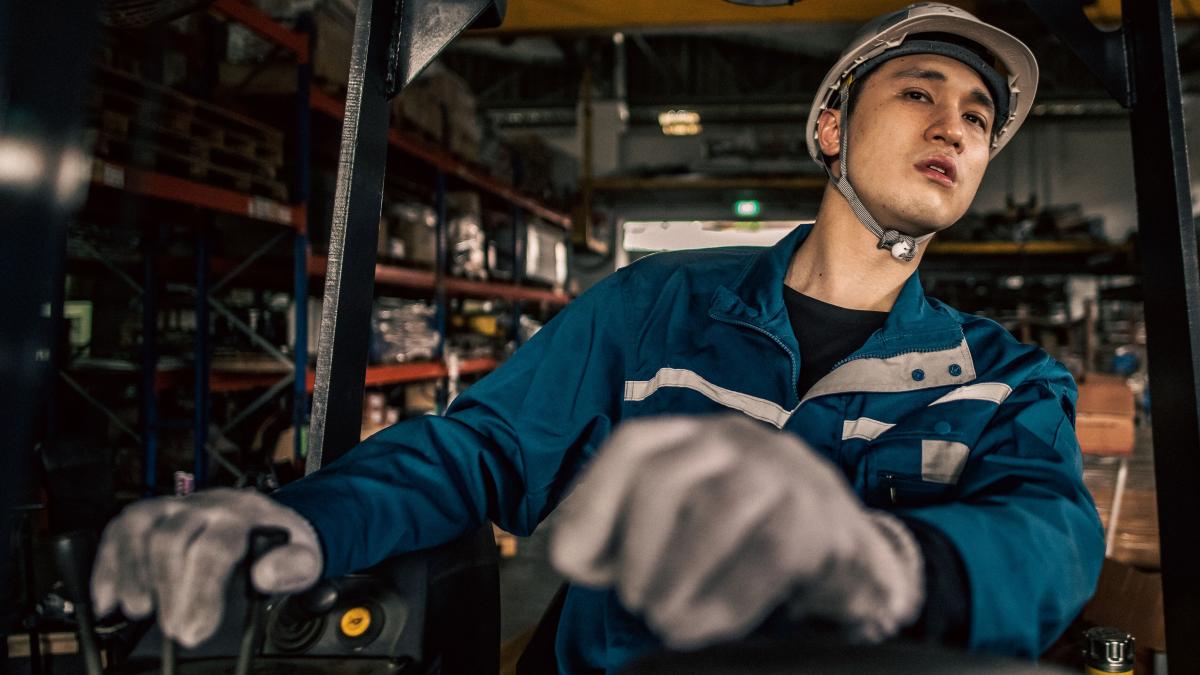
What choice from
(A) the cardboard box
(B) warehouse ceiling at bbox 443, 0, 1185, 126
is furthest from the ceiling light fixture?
(A) the cardboard box

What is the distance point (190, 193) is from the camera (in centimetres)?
371

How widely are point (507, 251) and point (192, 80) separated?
3892 mm

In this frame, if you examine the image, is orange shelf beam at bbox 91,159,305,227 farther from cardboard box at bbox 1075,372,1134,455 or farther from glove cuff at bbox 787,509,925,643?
cardboard box at bbox 1075,372,1134,455

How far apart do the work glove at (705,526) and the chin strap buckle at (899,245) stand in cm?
135

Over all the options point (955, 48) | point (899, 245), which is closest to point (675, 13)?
point (955, 48)

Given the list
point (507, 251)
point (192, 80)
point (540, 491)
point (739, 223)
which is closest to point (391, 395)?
point (507, 251)

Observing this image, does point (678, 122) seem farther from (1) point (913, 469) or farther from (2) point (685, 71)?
(1) point (913, 469)

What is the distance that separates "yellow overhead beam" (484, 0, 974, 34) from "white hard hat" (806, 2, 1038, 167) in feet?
1.56

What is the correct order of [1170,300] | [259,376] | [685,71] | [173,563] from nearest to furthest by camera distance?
[173,563] < [1170,300] < [259,376] < [685,71]

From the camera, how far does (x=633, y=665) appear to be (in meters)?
0.71

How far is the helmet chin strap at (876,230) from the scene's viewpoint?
1854 millimetres

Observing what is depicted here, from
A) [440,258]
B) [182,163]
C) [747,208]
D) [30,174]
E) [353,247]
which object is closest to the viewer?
[30,174]

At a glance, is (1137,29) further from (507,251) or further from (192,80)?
(507,251)

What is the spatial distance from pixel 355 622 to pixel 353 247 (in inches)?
27.6
